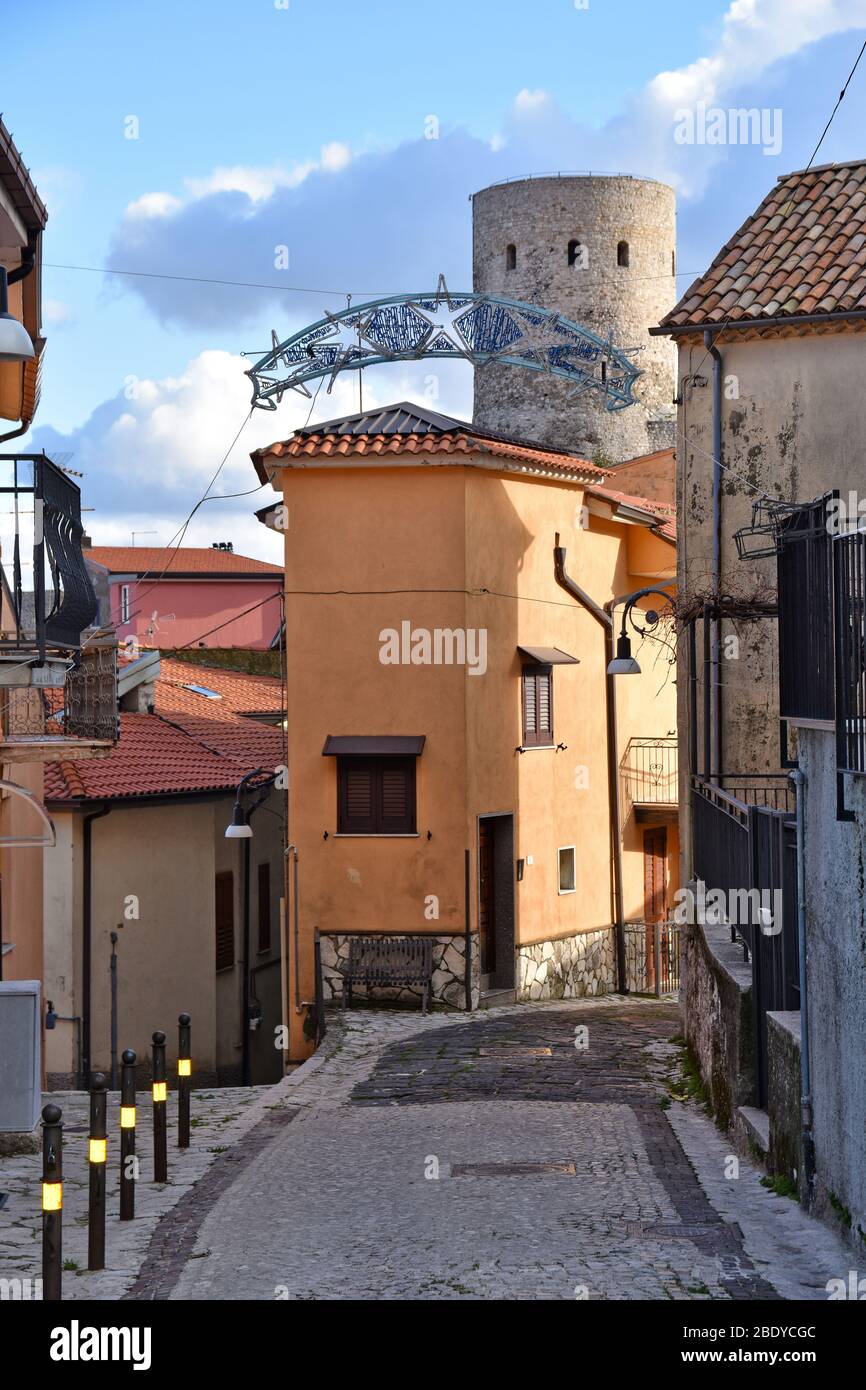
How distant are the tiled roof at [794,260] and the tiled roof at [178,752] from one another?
346 inches

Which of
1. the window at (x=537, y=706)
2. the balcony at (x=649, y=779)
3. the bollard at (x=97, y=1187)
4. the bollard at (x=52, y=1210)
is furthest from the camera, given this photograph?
the balcony at (x=649, y=779)

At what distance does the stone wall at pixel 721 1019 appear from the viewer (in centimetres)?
1102

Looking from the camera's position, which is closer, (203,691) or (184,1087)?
(184,1087)

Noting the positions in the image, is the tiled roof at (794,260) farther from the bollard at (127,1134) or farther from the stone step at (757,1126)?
the bollard at (127,1134)

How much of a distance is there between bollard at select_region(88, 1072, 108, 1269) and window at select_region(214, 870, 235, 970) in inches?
605

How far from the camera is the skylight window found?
3205 centimetres

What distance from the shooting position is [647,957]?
2545cm

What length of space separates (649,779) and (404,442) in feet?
29.4

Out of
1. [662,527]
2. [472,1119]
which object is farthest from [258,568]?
[472,1119]

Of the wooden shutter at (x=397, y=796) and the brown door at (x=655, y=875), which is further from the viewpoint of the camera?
the brown door at (x=655, y=875)

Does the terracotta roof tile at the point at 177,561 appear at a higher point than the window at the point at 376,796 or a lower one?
higher

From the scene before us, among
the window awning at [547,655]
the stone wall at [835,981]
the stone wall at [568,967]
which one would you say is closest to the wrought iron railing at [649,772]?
the stone wall at [568,967]

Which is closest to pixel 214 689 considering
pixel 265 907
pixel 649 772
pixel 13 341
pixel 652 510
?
pixel 265 907

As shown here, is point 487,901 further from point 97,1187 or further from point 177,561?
point 177,561
